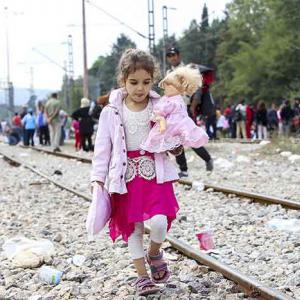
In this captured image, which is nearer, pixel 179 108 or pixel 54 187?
pixel 179 108

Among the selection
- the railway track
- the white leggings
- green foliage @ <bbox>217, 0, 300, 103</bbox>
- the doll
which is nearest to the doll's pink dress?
the doll

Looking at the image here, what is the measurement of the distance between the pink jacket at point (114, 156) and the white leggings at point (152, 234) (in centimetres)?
23

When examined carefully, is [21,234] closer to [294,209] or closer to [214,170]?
[294,209]

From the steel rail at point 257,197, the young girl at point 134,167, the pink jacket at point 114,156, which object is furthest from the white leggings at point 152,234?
the steel rail at point 257,197

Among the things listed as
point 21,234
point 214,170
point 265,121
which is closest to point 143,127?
point 21,234

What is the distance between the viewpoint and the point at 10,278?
4.66 metres

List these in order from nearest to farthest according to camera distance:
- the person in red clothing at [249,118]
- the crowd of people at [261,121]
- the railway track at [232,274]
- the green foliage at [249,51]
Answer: the railway track at [232,274]
the crowd of people at [261,121]
the person in red clothing at [249,118]
the green foliage at [249,51]

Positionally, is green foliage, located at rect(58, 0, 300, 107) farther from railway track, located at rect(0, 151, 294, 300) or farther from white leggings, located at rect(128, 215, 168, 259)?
white leggings, located at rect(128, 215, 168, 259)

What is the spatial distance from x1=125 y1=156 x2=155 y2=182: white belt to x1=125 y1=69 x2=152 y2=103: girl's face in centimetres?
36

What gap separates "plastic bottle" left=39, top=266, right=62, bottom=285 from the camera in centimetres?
451

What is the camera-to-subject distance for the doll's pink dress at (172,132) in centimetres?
383

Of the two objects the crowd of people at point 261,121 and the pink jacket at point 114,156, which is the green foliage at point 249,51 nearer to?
the crowd of people at point 261,121

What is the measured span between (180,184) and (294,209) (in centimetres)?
302

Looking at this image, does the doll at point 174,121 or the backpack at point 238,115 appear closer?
the doll at point 174,121
